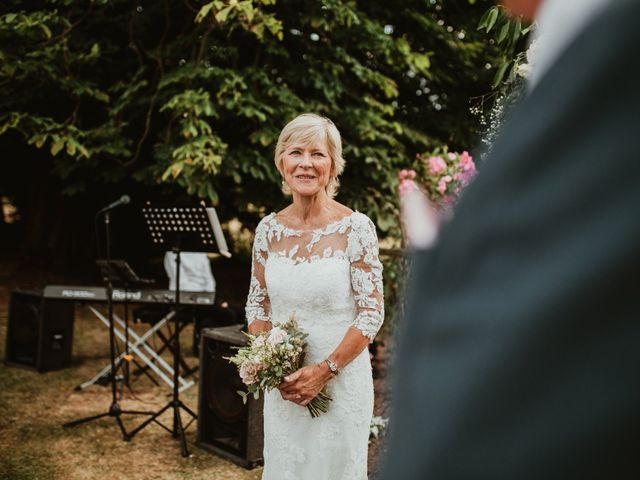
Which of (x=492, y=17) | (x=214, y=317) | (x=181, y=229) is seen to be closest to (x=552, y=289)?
(x=492, y=17)

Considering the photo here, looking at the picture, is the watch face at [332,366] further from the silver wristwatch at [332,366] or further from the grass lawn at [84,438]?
the grass lawn at [84,438]

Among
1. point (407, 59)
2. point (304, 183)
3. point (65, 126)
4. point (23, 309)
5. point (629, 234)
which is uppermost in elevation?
point (407, 59)

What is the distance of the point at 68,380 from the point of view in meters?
7.26

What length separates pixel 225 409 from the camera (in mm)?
5316

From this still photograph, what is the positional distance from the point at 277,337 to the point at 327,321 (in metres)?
0.30

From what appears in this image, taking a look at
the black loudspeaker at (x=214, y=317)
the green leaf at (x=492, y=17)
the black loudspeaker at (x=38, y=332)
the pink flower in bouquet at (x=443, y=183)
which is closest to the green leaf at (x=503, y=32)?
the green leaf at (x=492, y=17)

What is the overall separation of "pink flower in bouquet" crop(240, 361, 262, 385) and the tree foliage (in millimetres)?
4192

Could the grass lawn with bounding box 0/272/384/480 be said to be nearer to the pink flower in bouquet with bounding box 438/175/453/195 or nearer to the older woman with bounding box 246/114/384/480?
the older woman with bounding box 246/114/384/480

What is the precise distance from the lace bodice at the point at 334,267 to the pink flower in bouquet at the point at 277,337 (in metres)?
0.18

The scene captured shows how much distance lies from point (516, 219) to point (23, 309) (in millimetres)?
8373

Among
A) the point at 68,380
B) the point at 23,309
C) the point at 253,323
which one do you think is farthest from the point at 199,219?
the point at 23,309

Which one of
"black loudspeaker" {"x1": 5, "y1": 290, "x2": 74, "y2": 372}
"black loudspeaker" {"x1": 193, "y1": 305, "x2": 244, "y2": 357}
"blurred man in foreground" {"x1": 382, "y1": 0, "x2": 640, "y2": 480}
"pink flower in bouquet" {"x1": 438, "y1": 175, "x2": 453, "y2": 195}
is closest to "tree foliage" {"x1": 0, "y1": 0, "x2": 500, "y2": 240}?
"black loudspeaker" {"x1": 193, "y1": 305, "x2": 244, "y2": 357}

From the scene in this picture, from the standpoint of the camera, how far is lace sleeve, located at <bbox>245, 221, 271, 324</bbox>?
3.35 meters

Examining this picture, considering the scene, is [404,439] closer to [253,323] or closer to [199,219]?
[253,323]
